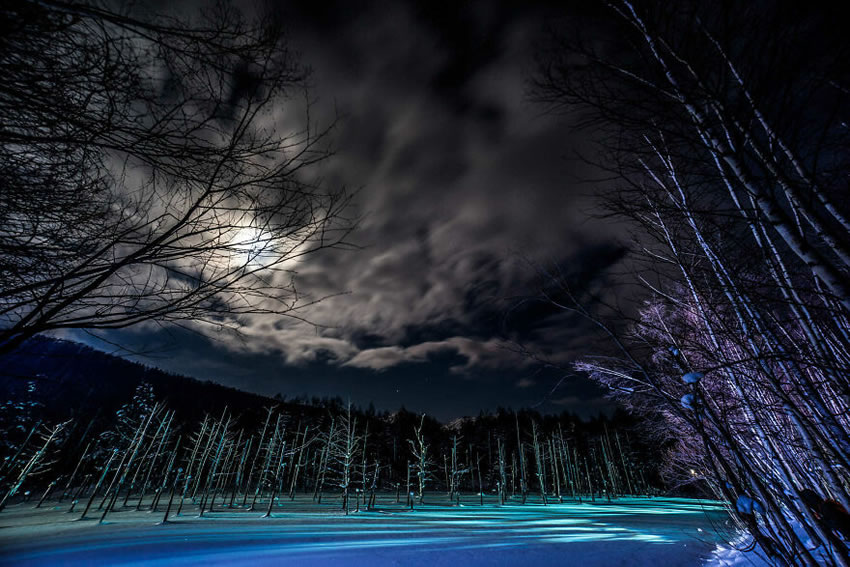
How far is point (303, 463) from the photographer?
151 ft

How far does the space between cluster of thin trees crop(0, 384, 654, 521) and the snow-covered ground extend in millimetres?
7275

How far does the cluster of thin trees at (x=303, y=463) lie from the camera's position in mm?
32031

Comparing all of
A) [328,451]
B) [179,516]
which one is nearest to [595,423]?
[328,451]

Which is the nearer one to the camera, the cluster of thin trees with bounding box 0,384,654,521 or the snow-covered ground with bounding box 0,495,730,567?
the snow-covered ground with bounding box 0,495,730,567

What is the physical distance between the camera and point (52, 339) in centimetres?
210

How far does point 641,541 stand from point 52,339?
23.3 m

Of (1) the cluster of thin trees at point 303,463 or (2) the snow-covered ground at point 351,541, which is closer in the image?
(2) the snow-covered ground at point 351,541

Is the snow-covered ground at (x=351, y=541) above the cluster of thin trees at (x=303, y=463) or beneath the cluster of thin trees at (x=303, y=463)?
beneath

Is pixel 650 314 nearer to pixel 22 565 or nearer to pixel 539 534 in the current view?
pixel 539 534

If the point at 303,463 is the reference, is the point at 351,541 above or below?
below

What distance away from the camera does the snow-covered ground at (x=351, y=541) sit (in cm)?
1227

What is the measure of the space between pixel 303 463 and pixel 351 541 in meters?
36.8

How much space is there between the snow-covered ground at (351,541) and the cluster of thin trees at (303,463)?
23.9 feet

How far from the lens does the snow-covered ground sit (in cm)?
1227
